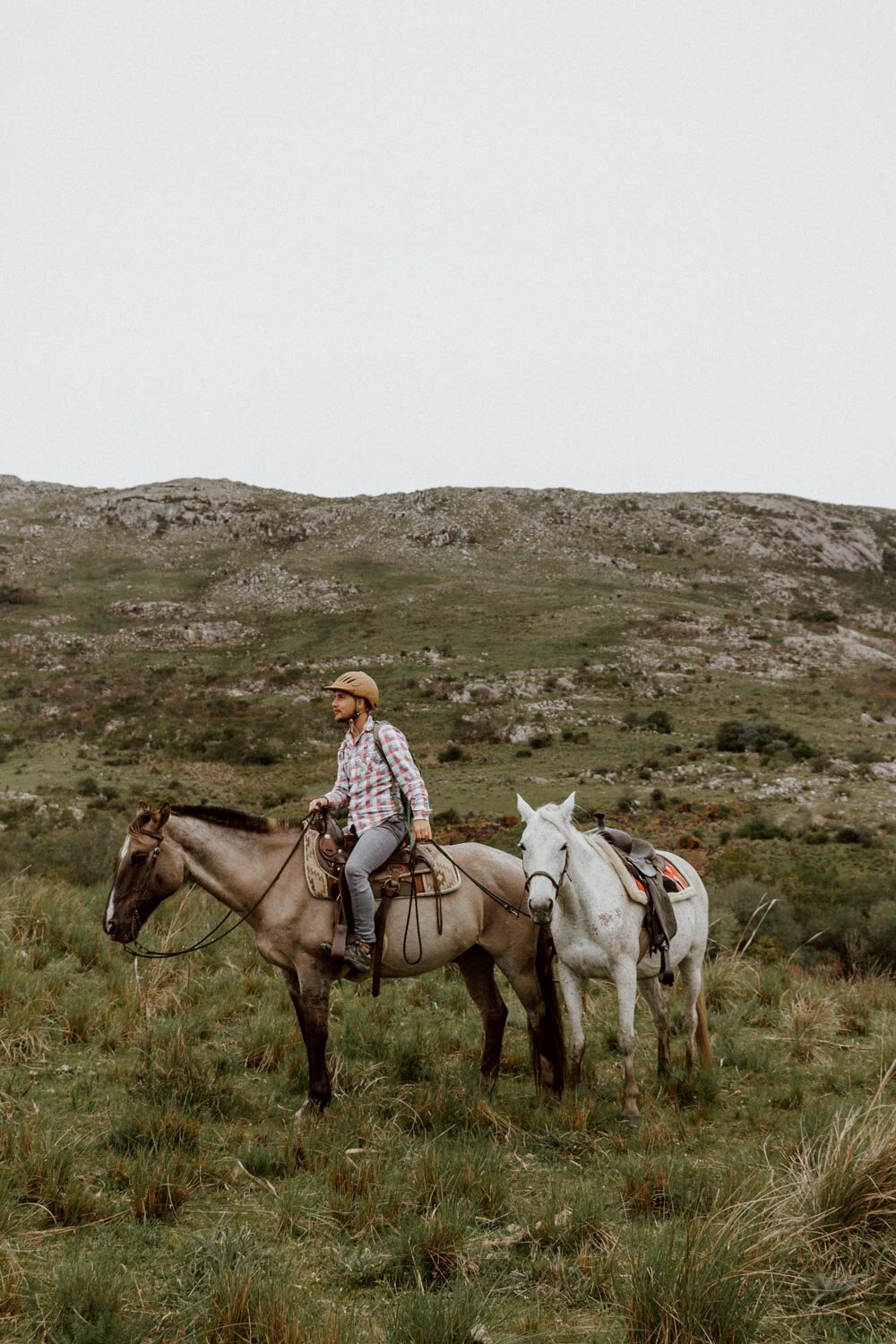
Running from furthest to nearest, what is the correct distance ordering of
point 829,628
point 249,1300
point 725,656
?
1. point 829,628
2. point 725,656
3. point 249,1300

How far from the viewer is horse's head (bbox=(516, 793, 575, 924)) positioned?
561cm

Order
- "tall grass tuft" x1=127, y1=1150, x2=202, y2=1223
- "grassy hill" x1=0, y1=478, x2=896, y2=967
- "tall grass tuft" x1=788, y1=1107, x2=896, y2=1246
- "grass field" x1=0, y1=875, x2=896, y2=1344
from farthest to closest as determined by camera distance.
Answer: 1. "grassy hill" x1=0, y1=478, x2=896, y2=967
2. "tall grass tuft" x1=127, y1=1150, x2=202, y2=1223
3. "tall grass tuft" x1=788, y1=1107, x2=896, y2=1246
4. "grass field" x1=0, y1=875, x2=896, y2=1344

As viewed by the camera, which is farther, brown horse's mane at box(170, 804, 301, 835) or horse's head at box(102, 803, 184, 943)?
brown horse's mane at box(170, 804, 301, 835)

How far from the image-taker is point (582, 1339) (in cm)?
362

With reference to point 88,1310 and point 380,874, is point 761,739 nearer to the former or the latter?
point 380,874

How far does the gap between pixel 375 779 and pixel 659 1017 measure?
3534mm

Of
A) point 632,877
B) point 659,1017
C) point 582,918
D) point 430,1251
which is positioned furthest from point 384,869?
point 659,1017

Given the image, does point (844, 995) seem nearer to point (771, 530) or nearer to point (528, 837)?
point (528, 837)

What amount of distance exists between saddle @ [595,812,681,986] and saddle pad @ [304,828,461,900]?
152cm

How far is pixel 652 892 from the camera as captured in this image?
6.95 meters

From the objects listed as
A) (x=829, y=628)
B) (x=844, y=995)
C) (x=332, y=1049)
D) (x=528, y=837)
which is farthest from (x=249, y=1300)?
(x=829, y=628)

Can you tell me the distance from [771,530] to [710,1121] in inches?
4197

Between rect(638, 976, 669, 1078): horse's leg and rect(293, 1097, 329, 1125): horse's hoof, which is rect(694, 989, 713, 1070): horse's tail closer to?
rect(638, 976, 669, 1078): horse's leg

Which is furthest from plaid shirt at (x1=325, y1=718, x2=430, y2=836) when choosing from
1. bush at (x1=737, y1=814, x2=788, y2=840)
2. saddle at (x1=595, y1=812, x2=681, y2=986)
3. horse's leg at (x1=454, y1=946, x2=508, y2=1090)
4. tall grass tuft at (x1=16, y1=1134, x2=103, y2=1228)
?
bush at (x1=737, y1=814, x2=788, y2=840)
